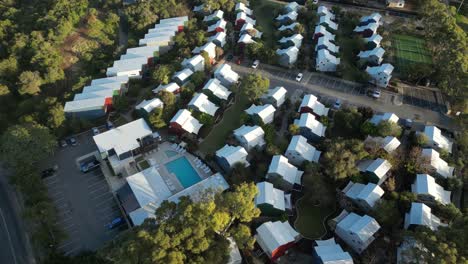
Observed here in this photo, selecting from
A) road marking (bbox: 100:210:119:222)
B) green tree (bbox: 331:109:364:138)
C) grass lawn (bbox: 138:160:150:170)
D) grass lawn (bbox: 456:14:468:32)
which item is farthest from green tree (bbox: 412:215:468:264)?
grass lawn (bbox: 456:14:468:32)

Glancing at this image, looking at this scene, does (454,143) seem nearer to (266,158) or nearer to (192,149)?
(266,158)

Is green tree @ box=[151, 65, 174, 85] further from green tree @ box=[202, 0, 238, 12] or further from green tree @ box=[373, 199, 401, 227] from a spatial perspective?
green tree @ box=[373, 199, 401, 227]

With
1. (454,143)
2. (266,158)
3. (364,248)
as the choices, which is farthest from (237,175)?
(454,143)

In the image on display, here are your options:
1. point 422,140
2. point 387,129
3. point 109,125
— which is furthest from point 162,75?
point 422,140

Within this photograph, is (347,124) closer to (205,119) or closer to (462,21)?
(205,119)

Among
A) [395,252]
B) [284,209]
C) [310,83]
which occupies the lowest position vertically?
[395,252]
